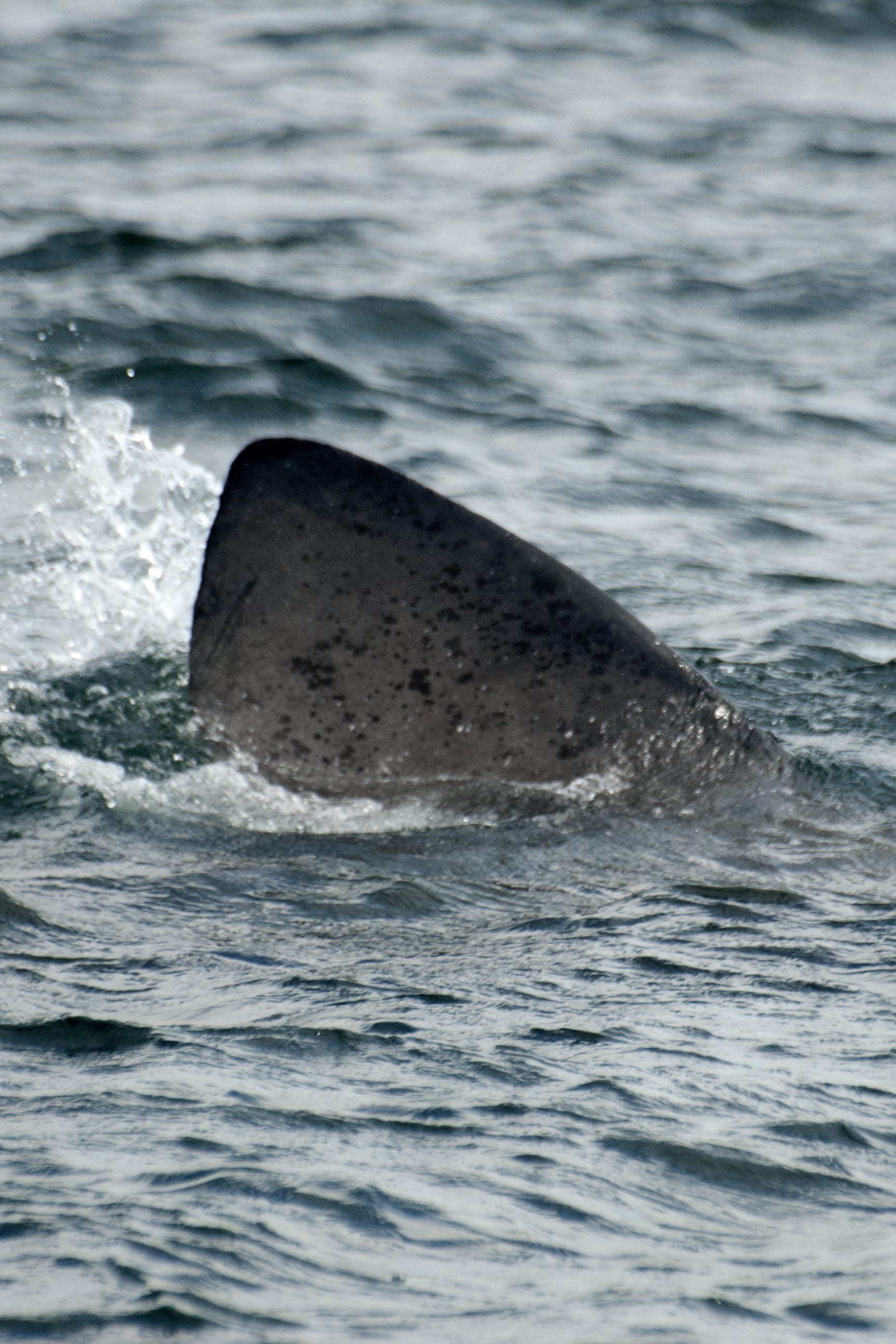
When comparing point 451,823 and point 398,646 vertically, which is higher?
point 398,646

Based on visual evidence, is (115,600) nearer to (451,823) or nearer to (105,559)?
(105,559)

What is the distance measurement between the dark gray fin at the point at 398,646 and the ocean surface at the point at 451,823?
0.15 meters

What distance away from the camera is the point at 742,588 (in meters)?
7.48

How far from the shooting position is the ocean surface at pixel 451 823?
2861mm

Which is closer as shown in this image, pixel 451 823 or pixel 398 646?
pixel 398 646

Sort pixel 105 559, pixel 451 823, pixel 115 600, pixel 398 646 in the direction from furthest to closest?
1. pixel 105 559
2. pixel 115 600
3. pixel 451 823
4. pixel 398 646

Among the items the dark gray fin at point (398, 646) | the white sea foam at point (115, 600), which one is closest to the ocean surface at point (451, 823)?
the white sea foam at point (115, 600)

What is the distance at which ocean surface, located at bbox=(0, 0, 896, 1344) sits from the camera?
2.86 meters

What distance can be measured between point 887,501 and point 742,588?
4.90 ft

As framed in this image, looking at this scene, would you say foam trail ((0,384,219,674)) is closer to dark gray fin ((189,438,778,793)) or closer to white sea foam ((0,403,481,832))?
white sea foam ((0,403,481,832))

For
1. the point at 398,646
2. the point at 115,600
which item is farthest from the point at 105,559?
the point at 398,646

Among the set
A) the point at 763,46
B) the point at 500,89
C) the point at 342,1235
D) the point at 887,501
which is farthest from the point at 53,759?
the point at 763,46

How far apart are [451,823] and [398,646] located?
458 millimetres

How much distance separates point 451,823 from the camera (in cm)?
446
